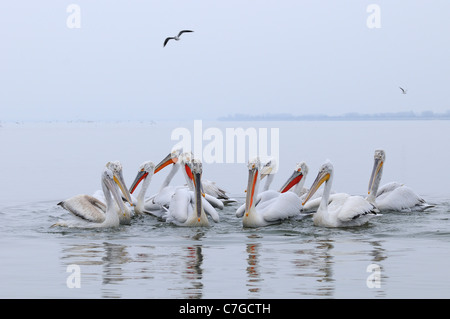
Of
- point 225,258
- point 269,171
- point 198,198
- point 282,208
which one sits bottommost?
point 225,258

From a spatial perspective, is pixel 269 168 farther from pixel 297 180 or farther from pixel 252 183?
pixel 252 183

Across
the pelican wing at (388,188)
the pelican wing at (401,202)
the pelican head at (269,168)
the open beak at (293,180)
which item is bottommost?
the pelican wing at (401,202)

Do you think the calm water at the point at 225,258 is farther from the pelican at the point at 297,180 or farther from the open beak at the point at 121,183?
the pelican at the point at 297,180

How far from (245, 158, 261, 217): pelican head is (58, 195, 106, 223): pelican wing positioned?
1.74 m

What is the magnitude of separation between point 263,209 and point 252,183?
0.40 meters

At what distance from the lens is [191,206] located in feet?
33.7

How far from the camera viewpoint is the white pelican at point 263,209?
9961 millimetres

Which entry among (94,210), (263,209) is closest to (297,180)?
(263,209)

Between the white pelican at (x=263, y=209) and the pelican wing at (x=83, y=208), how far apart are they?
5.72 ft

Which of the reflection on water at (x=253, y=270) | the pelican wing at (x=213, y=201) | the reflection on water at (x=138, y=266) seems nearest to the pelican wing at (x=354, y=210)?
the reflection on water at (x=253, y=270)

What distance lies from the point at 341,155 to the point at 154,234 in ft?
52.3

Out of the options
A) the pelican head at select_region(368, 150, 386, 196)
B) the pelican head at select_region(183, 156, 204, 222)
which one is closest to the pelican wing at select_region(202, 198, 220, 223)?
the pelican head at select_region(183, 156, 204, 222)

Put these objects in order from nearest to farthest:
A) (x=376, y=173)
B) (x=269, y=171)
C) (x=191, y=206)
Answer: (x=191, y=206), (x=376, y=173), (x=269, y=171)
